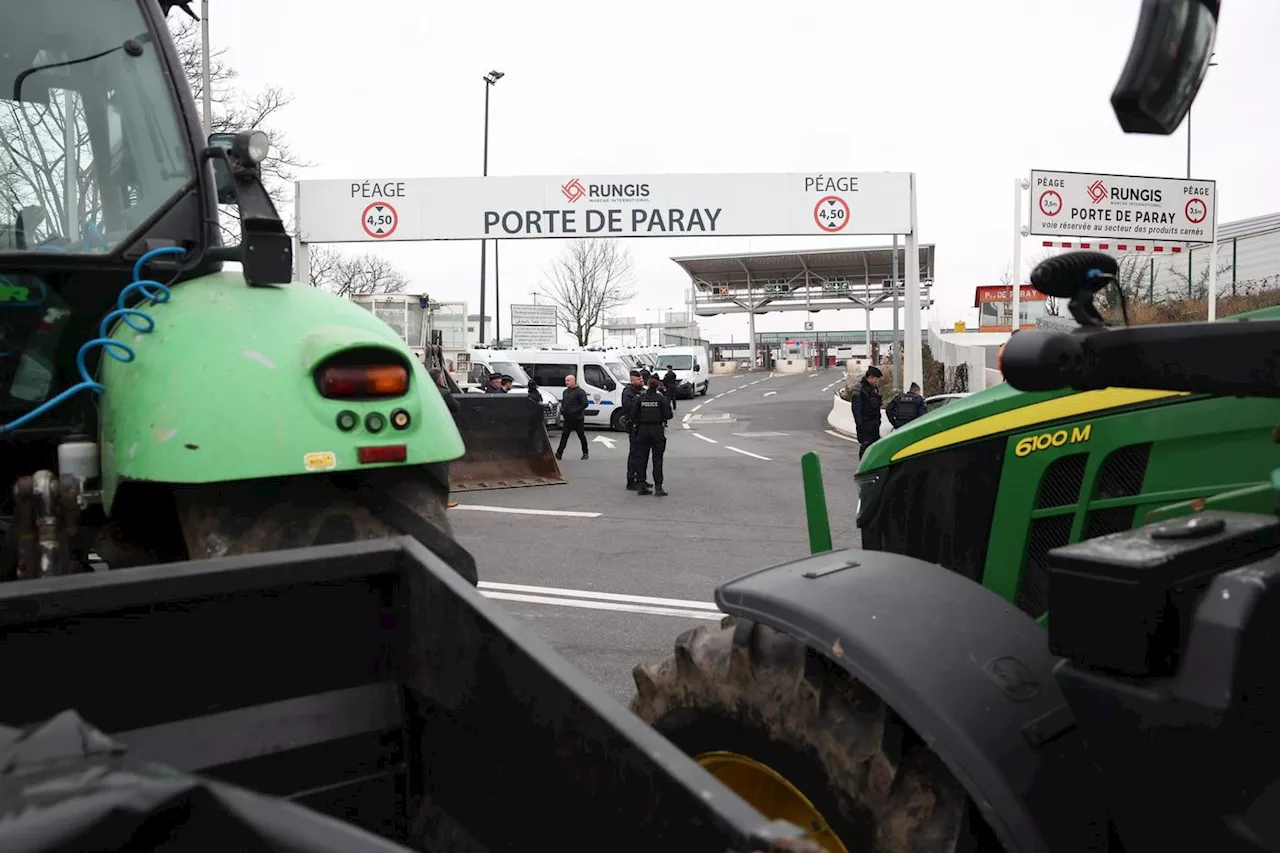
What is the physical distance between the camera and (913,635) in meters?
1.87

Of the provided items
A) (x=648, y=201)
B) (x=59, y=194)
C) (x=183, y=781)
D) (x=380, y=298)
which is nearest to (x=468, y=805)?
(x=183, y=781)

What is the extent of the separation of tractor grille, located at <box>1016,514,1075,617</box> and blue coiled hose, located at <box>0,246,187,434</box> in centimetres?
250

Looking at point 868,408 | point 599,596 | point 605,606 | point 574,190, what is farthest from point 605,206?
point 605,606

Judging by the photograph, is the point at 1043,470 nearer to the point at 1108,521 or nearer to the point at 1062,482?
the point at 1062,482

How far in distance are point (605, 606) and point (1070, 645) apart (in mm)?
5971

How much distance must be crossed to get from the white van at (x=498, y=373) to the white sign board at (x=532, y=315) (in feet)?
36.8

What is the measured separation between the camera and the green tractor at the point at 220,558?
1.32 metres

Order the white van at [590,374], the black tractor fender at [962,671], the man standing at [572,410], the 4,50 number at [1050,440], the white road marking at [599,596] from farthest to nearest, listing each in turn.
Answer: the white van at [590,374] → the man standing at [572,410] → the white road marking at [599,596] → the 4,50 number at [1050,440] → the black tractor fender at [962,671]

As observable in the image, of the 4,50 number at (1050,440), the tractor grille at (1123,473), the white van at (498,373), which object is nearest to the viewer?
the tractor grille at (1123,473)

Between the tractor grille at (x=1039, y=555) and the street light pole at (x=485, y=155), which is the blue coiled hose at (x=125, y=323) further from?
the street light pole at (x=485, y=155)

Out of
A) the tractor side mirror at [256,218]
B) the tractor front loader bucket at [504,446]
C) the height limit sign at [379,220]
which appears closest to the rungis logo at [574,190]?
the height limit sign at [379,220]

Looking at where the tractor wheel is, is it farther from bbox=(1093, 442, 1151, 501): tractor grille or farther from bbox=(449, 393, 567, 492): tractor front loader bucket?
bbox=(449, 393, 567, 492): tractor front loader bucket

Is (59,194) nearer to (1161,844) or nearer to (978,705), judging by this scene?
(978,705)

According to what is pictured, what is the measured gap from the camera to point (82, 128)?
3408 millimetres
